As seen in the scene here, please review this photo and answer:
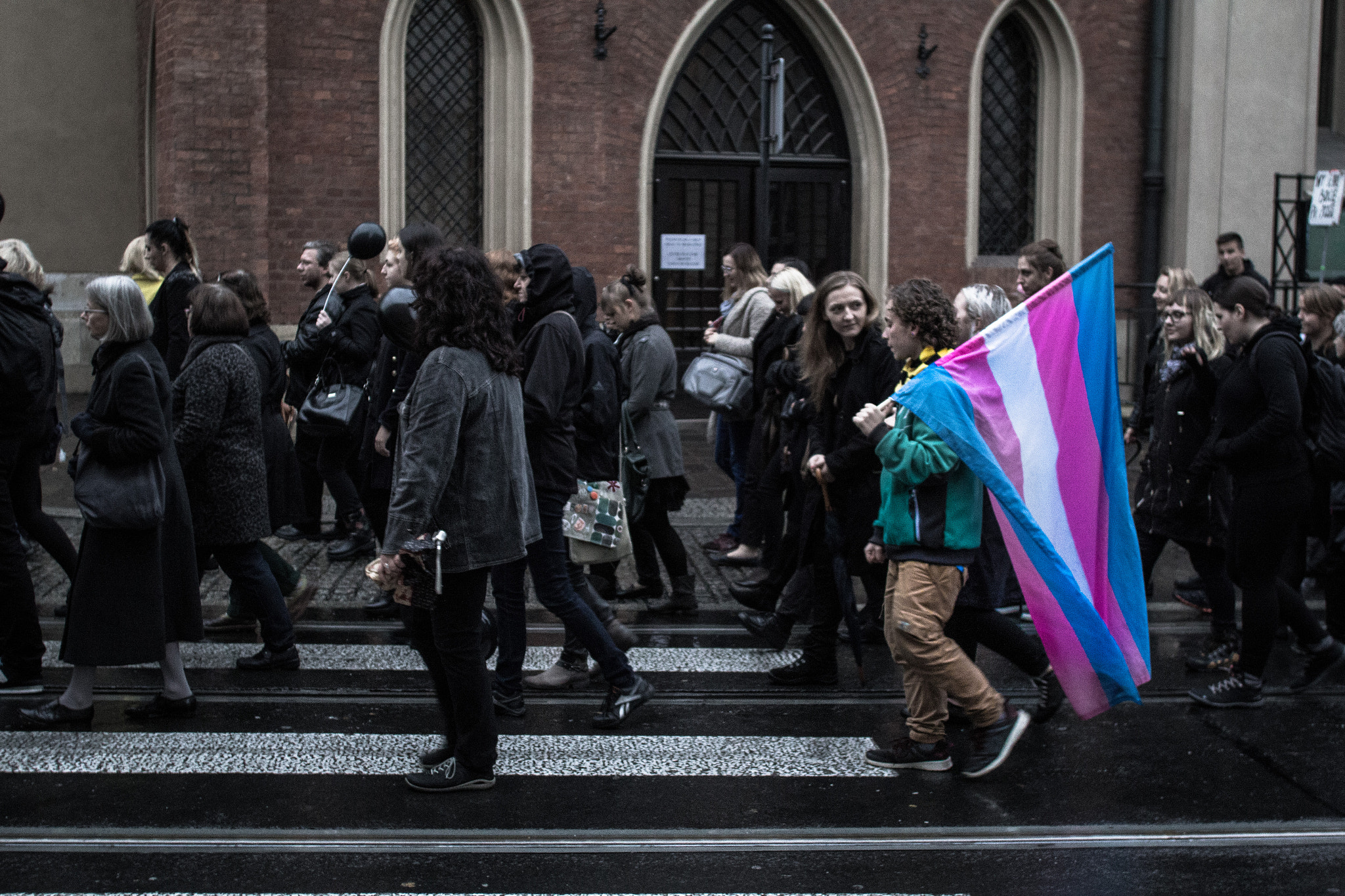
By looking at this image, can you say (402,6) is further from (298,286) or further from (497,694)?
(497,694)

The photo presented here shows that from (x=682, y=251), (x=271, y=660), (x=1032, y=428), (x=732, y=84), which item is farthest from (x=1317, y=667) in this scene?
(x=732, y=84)

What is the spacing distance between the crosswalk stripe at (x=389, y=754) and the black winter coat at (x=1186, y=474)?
7.79 ft

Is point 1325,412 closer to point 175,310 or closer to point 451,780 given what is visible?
point 451,780

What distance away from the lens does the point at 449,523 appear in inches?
186

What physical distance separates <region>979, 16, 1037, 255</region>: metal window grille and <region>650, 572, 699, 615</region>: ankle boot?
9.88 meters

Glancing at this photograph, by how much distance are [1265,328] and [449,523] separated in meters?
3.66

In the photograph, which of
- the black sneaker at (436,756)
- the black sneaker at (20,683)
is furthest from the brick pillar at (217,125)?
the black sneaker at (436,756)

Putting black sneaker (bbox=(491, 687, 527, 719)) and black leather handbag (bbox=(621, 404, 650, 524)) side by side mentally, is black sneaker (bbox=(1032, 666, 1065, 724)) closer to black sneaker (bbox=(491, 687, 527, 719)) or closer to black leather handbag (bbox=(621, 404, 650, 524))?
black sneaker (bbox=(491, 687, 527, 719))

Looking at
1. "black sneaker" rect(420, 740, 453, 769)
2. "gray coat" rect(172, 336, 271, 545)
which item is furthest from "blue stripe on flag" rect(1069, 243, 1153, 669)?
"gray coat" rect(172, 336, 271, 545)

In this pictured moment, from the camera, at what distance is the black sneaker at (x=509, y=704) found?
5801 mm

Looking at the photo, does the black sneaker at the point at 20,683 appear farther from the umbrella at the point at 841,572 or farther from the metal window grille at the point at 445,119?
the metal window grille at the point at 445,119

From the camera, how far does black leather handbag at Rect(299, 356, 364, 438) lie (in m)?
8.11

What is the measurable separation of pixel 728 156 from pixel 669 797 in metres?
11.3

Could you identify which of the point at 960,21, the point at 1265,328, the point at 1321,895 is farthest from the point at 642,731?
the point at 960,21
